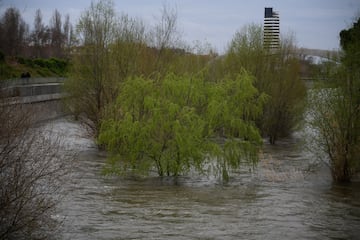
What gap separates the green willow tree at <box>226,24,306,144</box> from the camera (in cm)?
4072

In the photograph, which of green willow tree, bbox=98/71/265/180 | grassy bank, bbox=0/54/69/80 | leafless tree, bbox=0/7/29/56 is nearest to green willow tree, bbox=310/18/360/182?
green willow tree, bbox=98/71/265/180

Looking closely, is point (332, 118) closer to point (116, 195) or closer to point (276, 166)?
point (276, 166)

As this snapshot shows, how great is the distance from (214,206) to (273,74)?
22.7 metres

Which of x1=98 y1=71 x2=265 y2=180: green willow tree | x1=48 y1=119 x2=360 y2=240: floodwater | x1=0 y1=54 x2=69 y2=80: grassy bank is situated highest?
x1=0 y1=54 x2=69 y2=80: grassy bank

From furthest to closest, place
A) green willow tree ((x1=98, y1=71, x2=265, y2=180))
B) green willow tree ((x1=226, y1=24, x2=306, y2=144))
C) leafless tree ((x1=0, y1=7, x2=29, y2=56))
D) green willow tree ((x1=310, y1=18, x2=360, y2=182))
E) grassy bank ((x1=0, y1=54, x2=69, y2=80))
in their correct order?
grassy bank ((x1=0, y1=54, x2=69, y2=80))
green willow tree ((x1=226, y1=24, x2=306, y2=144))
green willow tree ((x1=310, y1=18, x2=360, y2=182))
green willow tree ((x1=98, y1=71, x2=265, y2=180))
leafless tree ((x1=0, y1=7, x2=29, y2=56))

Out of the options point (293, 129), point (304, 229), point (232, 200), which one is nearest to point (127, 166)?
point (232, 200)

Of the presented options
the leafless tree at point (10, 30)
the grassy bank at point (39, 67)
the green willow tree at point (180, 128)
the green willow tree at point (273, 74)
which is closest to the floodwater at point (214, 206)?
the green willow tree at point (180, 128)

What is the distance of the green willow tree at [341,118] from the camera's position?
24703 mm

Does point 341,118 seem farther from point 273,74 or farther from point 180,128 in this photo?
point 273,74

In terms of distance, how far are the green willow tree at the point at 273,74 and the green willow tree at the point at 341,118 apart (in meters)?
13.9

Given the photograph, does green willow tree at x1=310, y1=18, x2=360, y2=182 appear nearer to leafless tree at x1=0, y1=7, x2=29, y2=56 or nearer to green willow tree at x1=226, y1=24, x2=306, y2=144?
leafless tree at x1=0, y1=7, x2=29, y2=56

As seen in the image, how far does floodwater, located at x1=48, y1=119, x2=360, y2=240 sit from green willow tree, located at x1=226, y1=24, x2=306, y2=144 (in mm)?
12433

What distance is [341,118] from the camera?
24953mm

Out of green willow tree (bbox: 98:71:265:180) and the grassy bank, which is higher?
the grassy bank
